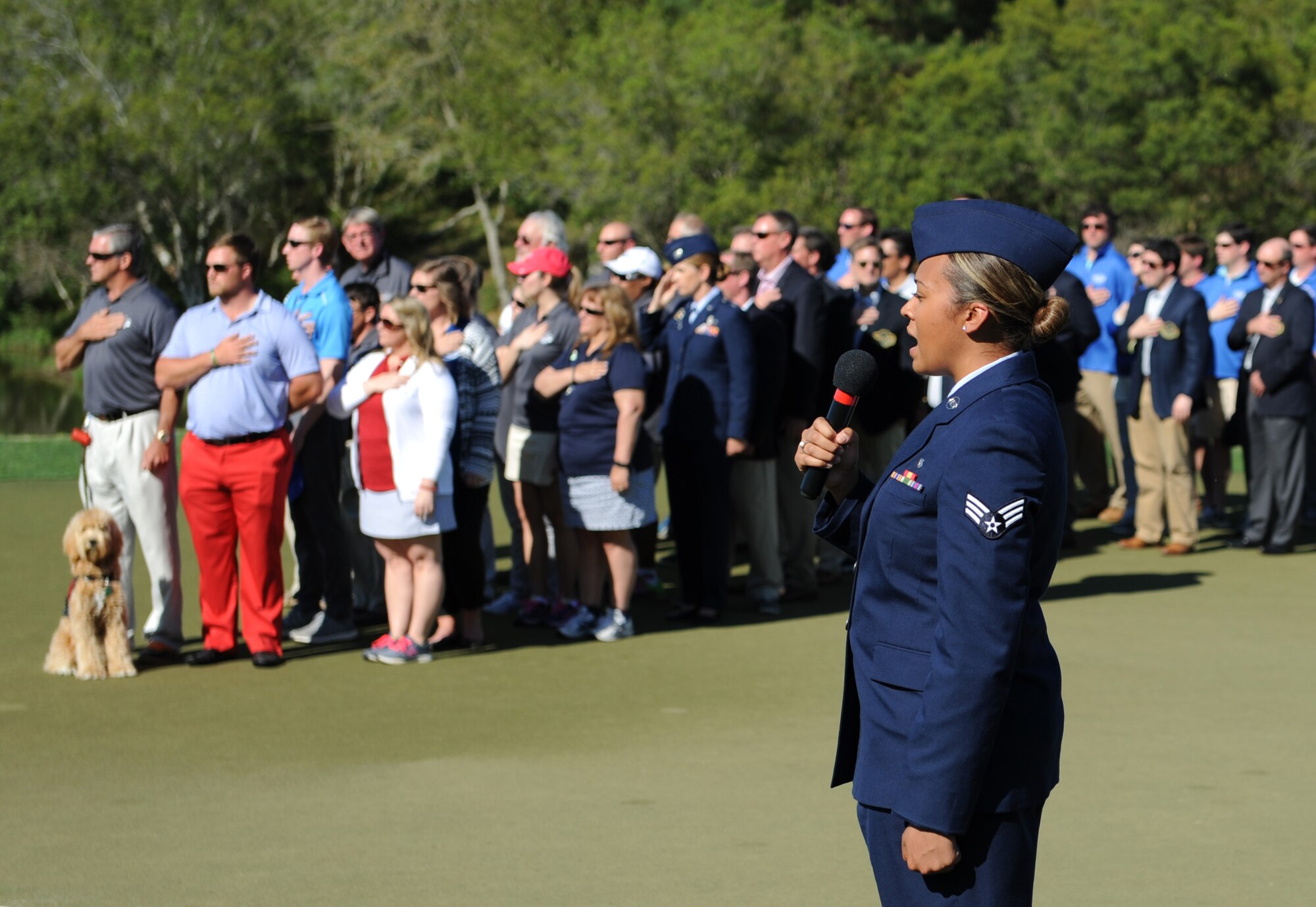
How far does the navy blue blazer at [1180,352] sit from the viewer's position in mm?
10969

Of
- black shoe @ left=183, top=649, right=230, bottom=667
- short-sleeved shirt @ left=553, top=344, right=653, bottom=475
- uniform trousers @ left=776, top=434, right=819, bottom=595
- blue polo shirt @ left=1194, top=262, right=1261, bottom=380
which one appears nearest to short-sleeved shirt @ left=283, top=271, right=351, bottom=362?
short-sleeved shirt @ left=553, top=344, right=653, bottom=475

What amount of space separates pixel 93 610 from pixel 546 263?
3017 mm

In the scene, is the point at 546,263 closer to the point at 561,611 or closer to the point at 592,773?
the point at 561,611

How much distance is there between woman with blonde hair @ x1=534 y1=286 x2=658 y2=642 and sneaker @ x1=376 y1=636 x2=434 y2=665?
88 centimetres

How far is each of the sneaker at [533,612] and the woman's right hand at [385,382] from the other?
Answer: 1837 mm

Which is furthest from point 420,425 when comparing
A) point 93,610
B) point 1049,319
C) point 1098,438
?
point 1098,438

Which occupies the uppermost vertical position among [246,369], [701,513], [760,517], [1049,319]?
[1049,319]

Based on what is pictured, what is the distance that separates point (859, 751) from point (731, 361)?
19.4ft

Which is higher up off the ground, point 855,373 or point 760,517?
point 855,373

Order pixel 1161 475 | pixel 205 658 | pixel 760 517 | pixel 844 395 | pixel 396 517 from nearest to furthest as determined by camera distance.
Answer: pixel 844 395, pixel 396 517, pixel 205 658, pixel 760 517, pixel 1161 475

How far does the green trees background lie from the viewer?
41250 millimetres

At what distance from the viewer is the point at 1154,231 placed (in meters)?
42.1

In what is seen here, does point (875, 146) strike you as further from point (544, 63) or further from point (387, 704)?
point (387, 704)

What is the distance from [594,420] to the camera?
27.7ft
